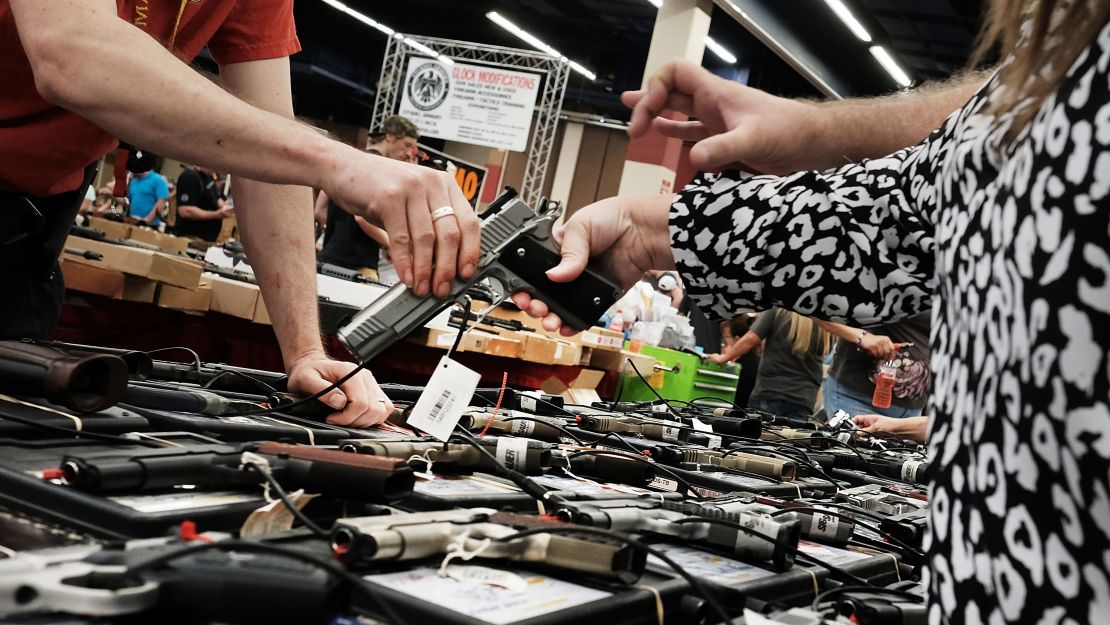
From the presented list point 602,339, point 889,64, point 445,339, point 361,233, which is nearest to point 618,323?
point 602,339

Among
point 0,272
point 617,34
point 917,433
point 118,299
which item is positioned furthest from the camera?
point 617,34

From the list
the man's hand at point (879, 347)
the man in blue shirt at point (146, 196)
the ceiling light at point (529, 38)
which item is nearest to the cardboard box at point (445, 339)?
the man's hand at point (879, 347)

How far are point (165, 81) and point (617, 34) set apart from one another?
1382 centimetres

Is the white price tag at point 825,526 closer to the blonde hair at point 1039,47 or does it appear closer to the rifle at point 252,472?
A: the rifle at point 252,472

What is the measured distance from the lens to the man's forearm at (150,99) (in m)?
1.16

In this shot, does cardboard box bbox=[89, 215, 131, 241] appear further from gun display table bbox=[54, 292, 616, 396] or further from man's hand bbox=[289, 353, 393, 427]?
man's hand bbox=[289, 353, 393, 427]

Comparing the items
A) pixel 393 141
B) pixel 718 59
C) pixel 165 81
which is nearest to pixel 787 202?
pixel 165 81

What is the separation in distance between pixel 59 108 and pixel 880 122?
1153 millimetres

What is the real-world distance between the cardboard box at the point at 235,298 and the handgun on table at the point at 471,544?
268 centimetres

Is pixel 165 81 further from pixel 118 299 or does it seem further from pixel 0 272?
pixel 118 299

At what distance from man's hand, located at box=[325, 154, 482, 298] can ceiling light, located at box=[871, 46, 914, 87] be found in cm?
1101

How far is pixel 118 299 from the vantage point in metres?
3.18

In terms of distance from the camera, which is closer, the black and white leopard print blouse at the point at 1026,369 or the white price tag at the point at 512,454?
the black and white leopard print blouse at the point at 1026,369

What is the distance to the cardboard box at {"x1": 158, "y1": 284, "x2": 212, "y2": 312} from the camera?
3.22m
